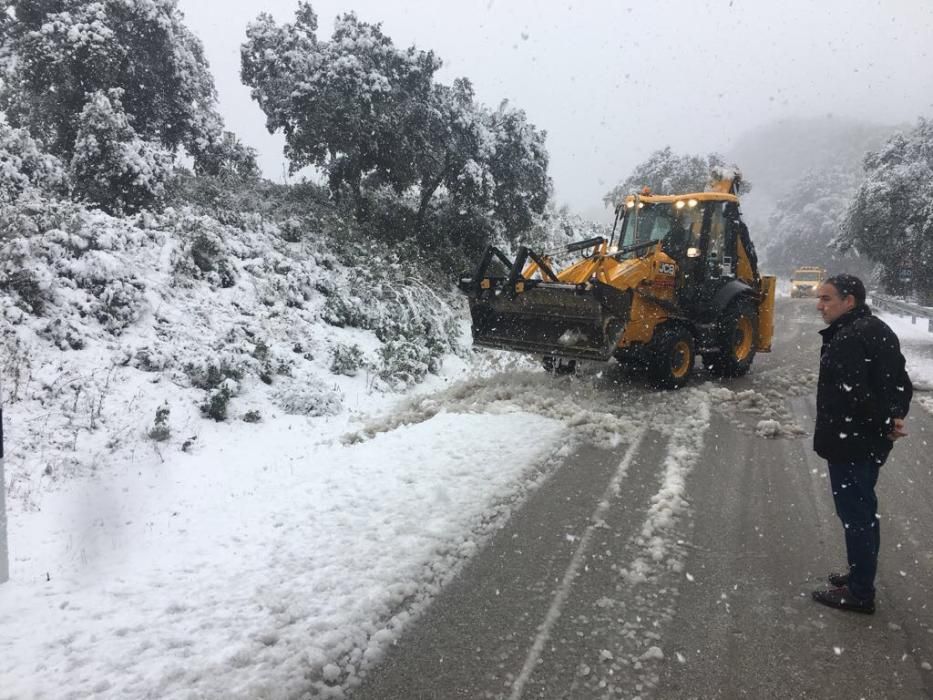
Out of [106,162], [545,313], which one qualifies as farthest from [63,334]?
[545,313]

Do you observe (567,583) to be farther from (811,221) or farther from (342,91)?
(811,221)

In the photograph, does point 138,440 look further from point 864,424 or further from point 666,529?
point 864,424

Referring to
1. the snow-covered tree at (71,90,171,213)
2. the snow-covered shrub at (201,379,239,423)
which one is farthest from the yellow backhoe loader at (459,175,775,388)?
the snow-covered tree at (71,90,171,213)

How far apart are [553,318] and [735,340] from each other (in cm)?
394

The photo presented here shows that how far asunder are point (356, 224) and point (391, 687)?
42.1ft

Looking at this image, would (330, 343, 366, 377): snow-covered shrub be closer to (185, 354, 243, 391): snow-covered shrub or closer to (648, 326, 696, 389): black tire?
(185, 354, 243, 391): snow-covered shrub

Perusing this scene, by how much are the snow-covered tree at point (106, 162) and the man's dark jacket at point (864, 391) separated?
1086 cm

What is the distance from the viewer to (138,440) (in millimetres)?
5996

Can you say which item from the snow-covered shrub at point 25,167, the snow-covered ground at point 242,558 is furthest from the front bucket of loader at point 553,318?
the snow-covered shrub at point 25,167

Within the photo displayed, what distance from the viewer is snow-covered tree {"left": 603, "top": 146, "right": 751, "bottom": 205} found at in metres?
40.9

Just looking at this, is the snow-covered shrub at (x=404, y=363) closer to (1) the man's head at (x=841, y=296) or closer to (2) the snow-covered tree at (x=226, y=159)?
(1) the man's head at (x=841, y=296)

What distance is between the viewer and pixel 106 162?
10.3m

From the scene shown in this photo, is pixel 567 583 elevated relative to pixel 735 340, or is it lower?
lower

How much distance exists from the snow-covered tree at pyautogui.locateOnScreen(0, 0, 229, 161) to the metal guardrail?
20.4 m
